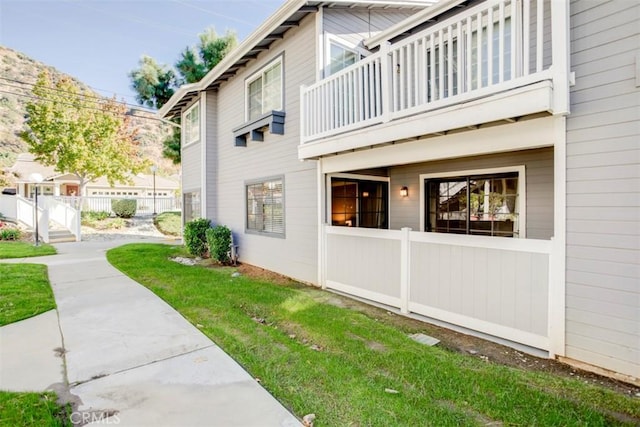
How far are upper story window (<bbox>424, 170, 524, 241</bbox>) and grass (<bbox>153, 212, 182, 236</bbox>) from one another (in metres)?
14.0

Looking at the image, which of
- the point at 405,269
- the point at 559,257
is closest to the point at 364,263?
the point at 405,269

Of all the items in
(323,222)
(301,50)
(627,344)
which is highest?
(301,50)

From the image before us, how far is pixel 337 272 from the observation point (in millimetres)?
6309

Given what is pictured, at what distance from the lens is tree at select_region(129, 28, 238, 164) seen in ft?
51.1

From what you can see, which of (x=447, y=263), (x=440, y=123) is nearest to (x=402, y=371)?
(x=447, y=263)

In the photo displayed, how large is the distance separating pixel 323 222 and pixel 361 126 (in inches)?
86.7

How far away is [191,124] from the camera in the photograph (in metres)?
12.3

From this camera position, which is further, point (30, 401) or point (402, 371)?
point (402, 371)

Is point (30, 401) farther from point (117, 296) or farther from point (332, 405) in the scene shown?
point (117, 296)

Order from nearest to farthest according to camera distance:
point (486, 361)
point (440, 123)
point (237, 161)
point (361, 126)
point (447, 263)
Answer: point (486, 361) → point (440, 123) → point (447, 263) → point (361, 126) → point (237, 161)

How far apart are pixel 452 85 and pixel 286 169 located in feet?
14.1

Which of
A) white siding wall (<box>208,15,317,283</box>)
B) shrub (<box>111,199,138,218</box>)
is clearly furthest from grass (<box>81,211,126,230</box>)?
white siding wall (<box>208,15,317,283</box>)

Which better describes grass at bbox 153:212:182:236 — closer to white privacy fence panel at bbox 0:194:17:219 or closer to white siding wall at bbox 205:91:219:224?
white privacy fence panel at bbox 0:194:17:219

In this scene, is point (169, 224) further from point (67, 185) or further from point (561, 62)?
point (561, 62)
